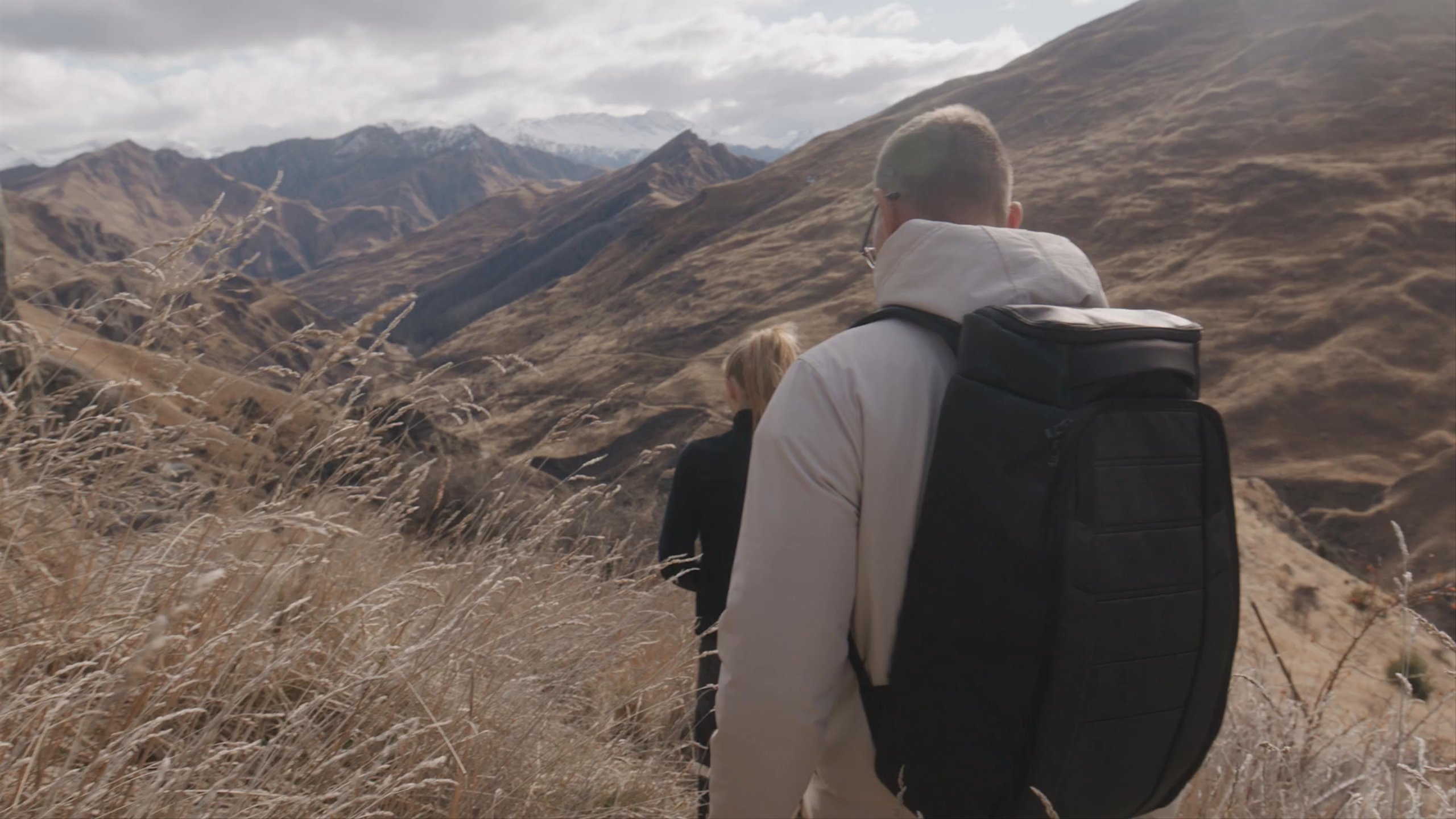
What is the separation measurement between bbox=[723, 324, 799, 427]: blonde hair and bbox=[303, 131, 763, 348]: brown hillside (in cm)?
9947

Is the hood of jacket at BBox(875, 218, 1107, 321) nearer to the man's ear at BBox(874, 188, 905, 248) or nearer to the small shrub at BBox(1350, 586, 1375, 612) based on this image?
the man's ear at BBox(874, 188, 905, 248)

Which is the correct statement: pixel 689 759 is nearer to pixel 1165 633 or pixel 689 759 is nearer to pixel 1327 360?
pixel 1165 633

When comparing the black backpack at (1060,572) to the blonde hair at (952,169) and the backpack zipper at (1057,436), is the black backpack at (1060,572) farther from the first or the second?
the blonde hair at (952,169)

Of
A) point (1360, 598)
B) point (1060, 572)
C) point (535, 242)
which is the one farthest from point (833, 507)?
point (535, 242)

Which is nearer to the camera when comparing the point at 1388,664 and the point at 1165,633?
the point at 1165,633

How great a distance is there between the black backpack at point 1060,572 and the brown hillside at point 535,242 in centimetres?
10122

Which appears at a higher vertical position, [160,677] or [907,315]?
[907,315]

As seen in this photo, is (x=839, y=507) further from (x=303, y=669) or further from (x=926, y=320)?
(x=303, y=669)

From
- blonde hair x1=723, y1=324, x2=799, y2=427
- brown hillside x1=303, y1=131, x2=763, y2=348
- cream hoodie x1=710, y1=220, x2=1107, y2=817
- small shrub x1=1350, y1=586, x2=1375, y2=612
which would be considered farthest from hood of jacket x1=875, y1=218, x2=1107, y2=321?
brown hillside x1=303, y1=131, x2=763, y2=348

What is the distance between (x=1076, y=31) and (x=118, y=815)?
95.8m

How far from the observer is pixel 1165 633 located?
4.50ft

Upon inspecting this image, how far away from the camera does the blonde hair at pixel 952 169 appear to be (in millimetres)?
1604

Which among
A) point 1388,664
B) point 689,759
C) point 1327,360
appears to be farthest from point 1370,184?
point 689,759

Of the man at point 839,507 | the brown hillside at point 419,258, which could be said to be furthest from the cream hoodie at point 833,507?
the brown hillside at point 419,258
